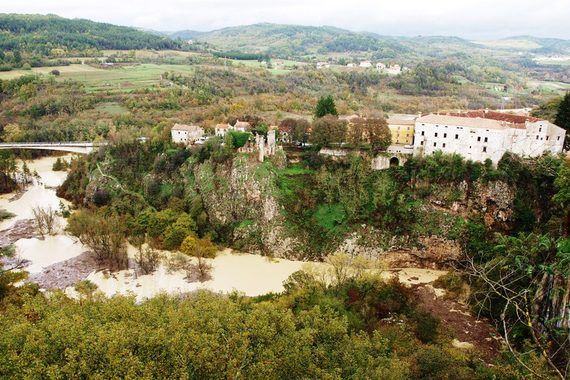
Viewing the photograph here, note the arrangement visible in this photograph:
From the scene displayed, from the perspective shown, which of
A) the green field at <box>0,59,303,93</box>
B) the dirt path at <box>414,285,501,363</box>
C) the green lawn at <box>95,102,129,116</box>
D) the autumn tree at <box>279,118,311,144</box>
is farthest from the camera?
the green field at <box>0,59,303,93</box>

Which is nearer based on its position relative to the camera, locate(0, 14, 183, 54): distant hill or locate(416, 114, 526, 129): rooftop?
locate(416, 114, 526, 129): rooftop

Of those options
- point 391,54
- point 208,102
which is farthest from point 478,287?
point 391,54

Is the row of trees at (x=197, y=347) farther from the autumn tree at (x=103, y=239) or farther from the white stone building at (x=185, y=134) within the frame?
the white stone building at (x=185, y=134)

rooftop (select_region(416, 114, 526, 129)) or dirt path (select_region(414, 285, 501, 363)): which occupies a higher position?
rooftop (select_region(416, 114, 526, 129))

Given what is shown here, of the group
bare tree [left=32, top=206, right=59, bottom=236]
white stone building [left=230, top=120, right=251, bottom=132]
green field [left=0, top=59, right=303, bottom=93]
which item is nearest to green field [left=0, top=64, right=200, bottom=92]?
green field [left=0, top=59, right=303, bottom=93]

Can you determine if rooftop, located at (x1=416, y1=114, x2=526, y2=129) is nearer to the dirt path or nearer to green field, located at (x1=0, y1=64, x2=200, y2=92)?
the dirt path

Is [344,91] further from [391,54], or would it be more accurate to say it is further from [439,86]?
[391,54]

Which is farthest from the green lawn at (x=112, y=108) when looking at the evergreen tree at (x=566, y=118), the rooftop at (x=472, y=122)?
the evergreen tree at (x=566, y=118)
